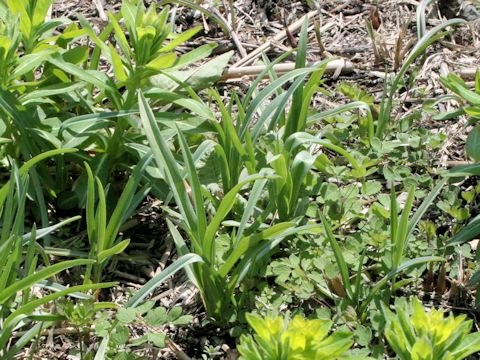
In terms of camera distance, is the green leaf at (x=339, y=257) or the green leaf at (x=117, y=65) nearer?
the green leaf at (x=339, y=257)

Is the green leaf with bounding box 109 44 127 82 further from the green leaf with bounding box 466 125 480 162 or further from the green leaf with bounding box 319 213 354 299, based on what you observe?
the green leaf with bounding box 466 125 480 162

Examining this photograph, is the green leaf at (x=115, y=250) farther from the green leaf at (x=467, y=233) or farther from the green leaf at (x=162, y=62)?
the green leaf at (x=467, y=233)

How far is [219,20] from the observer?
10.7 ft

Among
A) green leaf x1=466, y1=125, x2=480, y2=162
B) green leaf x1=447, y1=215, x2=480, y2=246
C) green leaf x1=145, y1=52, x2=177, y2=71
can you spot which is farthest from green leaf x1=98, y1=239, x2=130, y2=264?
green leaf x1=466, y1=125, x2=480, y2=162

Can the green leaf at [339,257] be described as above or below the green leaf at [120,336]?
above

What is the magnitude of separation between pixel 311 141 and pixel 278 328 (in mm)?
785

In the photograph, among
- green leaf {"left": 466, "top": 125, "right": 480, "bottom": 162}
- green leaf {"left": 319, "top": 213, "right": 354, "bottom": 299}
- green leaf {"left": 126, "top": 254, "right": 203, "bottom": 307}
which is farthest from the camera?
green leaf {"left": 466, "top": 125, "right": 480, "bottom": 162}

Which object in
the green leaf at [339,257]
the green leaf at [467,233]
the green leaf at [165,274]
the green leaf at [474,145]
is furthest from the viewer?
the green leaf at [474,145]

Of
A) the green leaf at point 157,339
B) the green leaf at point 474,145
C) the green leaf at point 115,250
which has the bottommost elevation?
the green leaf at point 157,339

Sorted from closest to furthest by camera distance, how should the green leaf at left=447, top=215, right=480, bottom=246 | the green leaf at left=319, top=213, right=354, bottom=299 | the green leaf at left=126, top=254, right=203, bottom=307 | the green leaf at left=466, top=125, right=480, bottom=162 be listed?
the green leaf at left=126, top=254, right=203, bottom=307 → the green leaf at left=319, top=213, right=354, bottom=299 → the green leaf at left=447, top=215, right=480, bottom=246 → the green leaf at left=466, top=125, right=480, bottom=162

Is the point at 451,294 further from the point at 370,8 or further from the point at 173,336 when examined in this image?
the point at 370,8

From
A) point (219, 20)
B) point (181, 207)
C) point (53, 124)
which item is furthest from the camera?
point (219, 20)

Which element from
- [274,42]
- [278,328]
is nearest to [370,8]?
[274,42]

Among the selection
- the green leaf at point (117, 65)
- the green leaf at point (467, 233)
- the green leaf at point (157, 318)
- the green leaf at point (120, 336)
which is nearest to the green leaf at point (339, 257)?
the green leaf at point (467, 233)
